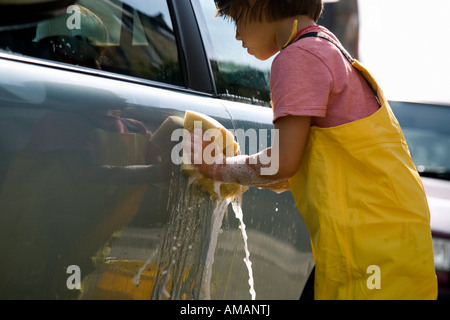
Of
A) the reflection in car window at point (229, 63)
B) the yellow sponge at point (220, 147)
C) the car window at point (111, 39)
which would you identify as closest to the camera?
the car window at point (111, 39)

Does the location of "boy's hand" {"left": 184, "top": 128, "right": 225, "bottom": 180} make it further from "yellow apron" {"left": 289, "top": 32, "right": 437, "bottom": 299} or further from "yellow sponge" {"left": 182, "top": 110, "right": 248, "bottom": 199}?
"yellow apron" {"left": 289, "top": 32, "right": 437, "bottom": 299}

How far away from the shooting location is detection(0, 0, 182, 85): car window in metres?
1.33

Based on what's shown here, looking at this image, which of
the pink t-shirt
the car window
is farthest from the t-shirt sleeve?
the car window

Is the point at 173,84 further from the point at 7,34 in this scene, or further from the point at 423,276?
the point at 423,276

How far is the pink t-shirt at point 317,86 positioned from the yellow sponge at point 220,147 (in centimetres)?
22

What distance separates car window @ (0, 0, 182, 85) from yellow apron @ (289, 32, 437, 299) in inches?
21.9

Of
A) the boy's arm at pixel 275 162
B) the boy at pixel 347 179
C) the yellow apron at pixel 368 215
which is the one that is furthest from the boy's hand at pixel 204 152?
the yellow apron at pixel 368 215

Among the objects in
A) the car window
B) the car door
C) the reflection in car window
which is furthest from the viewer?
the reflection in car window

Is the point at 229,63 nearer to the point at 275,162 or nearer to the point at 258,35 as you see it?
the point at 258,35

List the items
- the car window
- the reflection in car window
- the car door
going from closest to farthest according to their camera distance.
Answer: the car door < the car window < the reflection in car window

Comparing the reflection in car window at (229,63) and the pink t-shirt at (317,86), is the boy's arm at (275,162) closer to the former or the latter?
the pink t-shirt at (317,86)

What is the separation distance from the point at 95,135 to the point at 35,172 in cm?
17

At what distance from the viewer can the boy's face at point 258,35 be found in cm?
160
